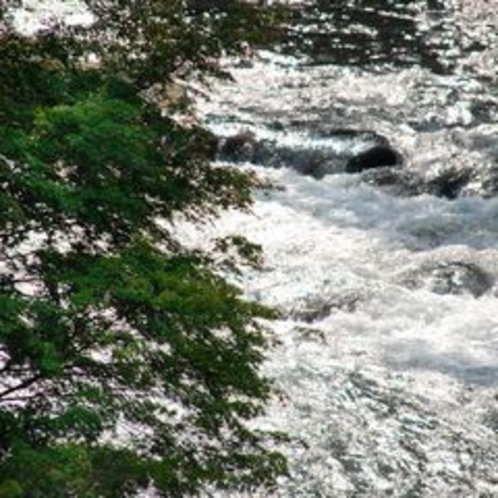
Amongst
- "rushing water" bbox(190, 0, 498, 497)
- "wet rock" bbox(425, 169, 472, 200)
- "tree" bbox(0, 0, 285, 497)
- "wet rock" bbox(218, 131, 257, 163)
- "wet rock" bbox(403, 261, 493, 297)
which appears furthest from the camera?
"wet rock" bbox(218, 131, 257, 163)

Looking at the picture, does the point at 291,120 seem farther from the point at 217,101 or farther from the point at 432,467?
the point at 432,467

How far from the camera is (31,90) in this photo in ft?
20.5

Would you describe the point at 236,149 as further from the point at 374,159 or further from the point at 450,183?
the point at 450,183

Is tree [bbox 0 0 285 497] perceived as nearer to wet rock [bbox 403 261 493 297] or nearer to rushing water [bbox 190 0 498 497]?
rushing water [bbox 190 0 498 497]

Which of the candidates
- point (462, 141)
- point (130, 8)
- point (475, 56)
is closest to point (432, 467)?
point (130, 8)

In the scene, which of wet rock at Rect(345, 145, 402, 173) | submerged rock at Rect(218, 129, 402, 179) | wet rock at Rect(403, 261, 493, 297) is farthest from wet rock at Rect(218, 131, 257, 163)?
wet rock at Rect(403, 261, 493, 297)

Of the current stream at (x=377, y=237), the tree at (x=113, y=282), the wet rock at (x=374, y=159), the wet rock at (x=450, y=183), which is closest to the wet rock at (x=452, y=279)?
the current stream at (x=377, y=237)

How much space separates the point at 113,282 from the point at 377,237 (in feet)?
33.8

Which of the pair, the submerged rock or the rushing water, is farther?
the submerged rock

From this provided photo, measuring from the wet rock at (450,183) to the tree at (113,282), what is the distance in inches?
417

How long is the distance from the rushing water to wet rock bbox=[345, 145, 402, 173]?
13 centimetres

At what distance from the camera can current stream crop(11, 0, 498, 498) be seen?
10148 mm

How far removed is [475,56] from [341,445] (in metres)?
14.0

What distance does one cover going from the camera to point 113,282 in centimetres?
516
